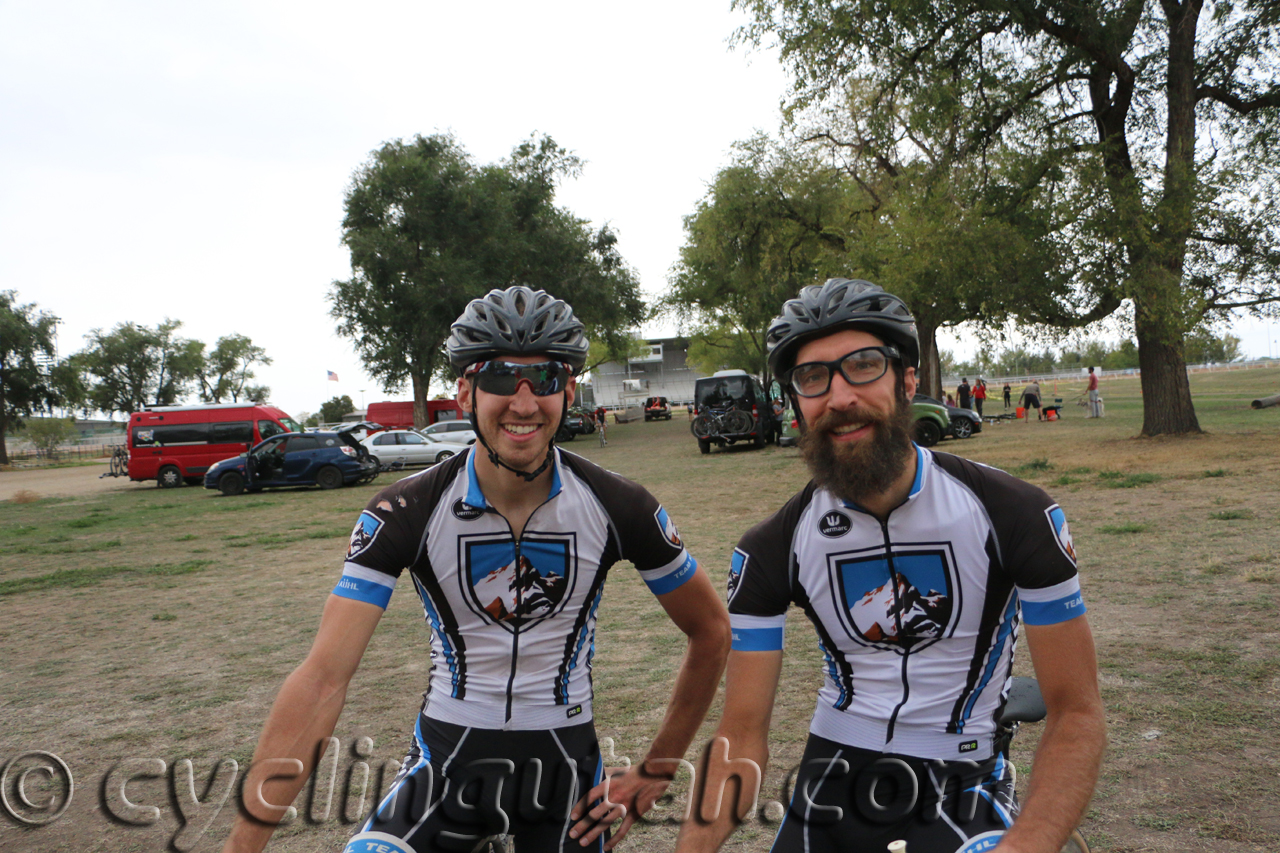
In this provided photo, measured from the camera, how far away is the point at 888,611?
7.98 ft

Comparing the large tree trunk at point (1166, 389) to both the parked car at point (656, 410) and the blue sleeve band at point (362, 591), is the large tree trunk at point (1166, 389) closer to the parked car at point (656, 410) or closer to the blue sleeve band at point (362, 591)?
the blue sleeve band at point (362, 591)

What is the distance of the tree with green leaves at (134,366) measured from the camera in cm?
9469

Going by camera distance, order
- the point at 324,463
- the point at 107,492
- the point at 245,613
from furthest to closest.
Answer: the point at 107,492
the point at 324,463
the point at 245,613

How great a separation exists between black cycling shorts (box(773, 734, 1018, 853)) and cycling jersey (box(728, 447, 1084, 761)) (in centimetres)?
4

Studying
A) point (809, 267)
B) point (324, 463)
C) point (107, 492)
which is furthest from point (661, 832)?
point (809, 267)

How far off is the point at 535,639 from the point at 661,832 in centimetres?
211

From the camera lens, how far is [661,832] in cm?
425

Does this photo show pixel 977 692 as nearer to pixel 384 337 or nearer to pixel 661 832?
pixel 661 832

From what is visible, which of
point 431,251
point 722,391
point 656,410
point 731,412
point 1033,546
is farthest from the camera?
point 656,410

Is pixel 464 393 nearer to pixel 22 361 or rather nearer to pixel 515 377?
pixel 515 377

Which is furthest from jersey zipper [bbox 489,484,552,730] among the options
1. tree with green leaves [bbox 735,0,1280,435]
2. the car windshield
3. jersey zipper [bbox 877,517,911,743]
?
the car windshield

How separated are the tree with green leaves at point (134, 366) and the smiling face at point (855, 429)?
104 meters

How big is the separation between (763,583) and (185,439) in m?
32.1

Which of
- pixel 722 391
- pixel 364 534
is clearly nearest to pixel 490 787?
pixel 364 534
